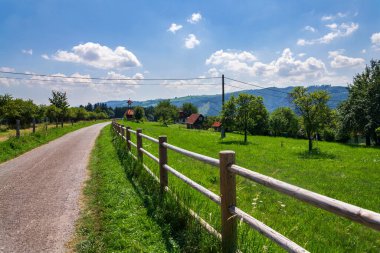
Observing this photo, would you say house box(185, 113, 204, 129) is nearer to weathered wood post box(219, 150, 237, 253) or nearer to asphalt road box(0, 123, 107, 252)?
asphalt road box(0, 123, 107, 252)

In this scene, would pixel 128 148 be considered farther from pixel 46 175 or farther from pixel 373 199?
pixel 373 199

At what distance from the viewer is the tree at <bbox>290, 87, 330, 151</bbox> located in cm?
2573

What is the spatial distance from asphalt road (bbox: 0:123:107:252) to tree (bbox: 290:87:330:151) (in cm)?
1974

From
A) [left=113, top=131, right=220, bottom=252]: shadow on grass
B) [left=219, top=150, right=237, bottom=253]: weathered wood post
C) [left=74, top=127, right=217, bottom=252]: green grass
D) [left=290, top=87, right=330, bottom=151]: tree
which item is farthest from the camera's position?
[left=290, top=87, right=330, bottom=151]: tree

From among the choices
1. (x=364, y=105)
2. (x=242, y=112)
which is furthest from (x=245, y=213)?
(x=364, y=105)

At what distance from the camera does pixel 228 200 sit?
3795 mm

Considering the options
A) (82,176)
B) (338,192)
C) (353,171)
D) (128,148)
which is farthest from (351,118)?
(82,176)

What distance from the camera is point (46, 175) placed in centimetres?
1016

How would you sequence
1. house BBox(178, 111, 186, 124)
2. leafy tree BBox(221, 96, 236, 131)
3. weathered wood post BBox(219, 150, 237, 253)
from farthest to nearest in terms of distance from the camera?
house BBox(178, 111, 186, 124) → leafy tree BBox(221, 96, 236, 131) → weathered wood post BBox(219, 150, 237, 253)

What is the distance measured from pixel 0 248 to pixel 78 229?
1.14 meters

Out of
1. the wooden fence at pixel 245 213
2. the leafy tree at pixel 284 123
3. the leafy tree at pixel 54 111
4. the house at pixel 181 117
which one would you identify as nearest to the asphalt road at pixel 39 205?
the wooden fence at pixel 245 213

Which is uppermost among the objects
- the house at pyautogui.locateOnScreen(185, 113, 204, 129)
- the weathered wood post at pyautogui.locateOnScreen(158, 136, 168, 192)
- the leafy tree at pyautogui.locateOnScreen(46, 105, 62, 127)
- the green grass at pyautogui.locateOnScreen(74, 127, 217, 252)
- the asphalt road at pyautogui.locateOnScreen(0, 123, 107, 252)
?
the leafy tree at pyautogui.locateOnScreen(46, 105, 62, 127)

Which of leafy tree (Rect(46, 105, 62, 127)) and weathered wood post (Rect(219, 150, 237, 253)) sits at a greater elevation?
leafy tree (Rect(46, 105, 62, 127))

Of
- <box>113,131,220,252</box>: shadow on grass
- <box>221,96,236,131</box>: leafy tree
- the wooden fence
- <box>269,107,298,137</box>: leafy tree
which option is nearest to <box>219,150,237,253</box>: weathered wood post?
the wooden fence
